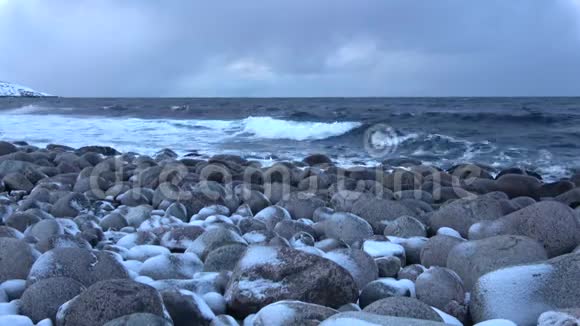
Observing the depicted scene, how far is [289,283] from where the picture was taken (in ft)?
8.84

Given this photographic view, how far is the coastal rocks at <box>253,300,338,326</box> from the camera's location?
2.32m

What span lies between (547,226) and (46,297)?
108 inches

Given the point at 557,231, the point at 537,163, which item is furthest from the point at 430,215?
the point at 537,163

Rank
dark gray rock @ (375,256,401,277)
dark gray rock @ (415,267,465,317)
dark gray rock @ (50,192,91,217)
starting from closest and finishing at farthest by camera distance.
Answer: dark gray rock @ (415,267,465,317)
dark gray rock @ (375,256,401,277)
dark gray rock @ (50,192,91,217)

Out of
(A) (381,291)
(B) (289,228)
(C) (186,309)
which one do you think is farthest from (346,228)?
(C) (186,309)

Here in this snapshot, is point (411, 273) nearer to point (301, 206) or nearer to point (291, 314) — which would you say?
point (291, 314)

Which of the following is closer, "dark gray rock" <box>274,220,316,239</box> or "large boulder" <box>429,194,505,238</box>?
"dark gray rock" <box>274,220,316,239</box>

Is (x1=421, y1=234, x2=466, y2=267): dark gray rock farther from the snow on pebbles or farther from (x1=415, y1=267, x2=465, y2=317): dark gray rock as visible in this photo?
(x1=415, y1=267, x2=465, y2=317): dark gray rock

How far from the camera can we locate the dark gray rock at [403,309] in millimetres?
2393

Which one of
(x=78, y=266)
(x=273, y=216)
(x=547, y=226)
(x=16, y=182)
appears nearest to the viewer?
(x=78, y=266)

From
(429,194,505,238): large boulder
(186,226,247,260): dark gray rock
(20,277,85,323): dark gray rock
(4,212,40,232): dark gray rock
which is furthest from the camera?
(429,194,505,238): large boulder

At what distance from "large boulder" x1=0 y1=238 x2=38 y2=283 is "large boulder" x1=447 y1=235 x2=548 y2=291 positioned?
7.18ft

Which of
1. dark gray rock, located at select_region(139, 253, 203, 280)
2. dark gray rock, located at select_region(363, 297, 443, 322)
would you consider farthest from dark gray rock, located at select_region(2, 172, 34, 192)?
dark gray rock, located at select_region(363, 297, 443, 322)

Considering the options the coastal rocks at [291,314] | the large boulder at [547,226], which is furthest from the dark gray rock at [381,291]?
the large boulder at [547,226]
